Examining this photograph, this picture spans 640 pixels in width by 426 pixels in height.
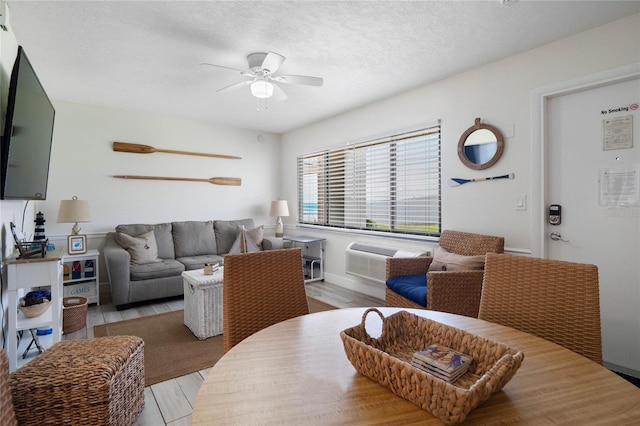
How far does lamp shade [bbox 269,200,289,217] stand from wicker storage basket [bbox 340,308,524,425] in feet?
13.7

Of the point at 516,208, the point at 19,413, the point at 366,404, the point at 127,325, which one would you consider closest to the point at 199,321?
the point at 127,325

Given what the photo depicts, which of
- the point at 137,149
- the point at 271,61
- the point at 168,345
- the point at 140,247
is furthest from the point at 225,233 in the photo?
the point at 271,61

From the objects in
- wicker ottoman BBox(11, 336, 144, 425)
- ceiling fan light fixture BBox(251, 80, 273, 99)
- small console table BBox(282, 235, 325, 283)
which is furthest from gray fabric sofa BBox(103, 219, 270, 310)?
ceiling fan light fixture BBox(251, 80, 273, 99)

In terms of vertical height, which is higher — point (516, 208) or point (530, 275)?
point (516, 208)

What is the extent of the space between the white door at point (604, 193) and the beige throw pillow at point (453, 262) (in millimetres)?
582

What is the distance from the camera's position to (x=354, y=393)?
80cm

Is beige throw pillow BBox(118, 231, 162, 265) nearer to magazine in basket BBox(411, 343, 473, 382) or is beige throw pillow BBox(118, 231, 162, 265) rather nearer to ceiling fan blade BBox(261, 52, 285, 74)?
ceiling fan blade BBox(261, 52, 285, 74)

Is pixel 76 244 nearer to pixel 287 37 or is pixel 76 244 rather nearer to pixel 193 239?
pixel 193 239

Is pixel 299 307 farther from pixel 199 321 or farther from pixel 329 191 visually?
pixel 329 191

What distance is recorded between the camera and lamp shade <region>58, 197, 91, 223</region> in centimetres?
357

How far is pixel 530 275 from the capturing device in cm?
132

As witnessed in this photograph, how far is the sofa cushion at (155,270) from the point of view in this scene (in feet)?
12.0

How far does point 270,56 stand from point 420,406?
2.35 meters

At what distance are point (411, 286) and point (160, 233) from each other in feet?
11.0
